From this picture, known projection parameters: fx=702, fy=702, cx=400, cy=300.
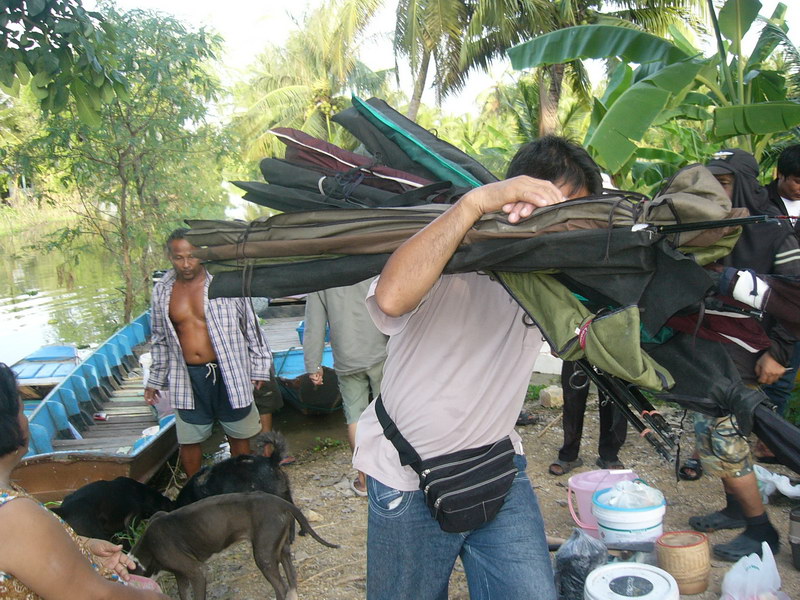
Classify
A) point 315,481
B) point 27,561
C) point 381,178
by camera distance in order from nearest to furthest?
point 27,561
point 381,178
point 315,481

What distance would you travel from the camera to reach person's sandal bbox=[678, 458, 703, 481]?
5230 mm

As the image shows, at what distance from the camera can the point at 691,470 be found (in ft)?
17.3

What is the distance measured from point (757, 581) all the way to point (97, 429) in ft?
19.8

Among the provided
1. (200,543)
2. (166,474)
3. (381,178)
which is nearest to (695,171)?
(381,178)

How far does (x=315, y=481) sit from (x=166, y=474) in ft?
4.77

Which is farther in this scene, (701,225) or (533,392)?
(533,392)

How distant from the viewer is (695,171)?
181cm

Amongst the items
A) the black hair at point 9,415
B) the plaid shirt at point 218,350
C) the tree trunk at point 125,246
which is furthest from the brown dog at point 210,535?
the tree trunk at point 125,246

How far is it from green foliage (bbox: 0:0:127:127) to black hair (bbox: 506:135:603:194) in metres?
3.27

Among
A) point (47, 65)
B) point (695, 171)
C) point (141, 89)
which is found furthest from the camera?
point (141, 89)

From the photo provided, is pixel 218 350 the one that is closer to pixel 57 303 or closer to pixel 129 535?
pixel 129 535

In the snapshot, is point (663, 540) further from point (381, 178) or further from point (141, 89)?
point (141, 89)

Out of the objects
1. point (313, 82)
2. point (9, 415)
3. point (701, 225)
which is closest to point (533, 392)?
point (9, 415)

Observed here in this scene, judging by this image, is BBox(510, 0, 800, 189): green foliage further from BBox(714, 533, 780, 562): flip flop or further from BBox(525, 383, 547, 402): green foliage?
BBox(714, 533, 780, 562): flip flop
